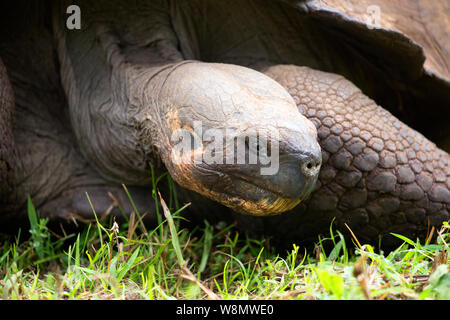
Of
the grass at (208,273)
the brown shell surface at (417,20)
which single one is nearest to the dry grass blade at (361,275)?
the grass at (208,273)

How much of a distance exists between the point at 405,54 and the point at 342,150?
597 mm

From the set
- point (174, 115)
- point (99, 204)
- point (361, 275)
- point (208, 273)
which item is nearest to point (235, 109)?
point (174, 115)

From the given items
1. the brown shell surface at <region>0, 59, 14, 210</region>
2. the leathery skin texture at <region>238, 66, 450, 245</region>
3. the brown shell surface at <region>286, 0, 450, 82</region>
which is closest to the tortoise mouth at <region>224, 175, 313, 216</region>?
the leathery skin texture at <region>238, 66, 450, 245</region>

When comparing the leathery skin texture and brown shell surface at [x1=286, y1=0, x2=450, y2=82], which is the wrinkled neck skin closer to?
the leathery skin texture

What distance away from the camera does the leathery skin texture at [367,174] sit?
6.96 feet

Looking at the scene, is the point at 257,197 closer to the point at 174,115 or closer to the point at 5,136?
the point at 174,115

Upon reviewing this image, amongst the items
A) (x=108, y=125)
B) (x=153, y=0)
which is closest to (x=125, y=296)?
(x=108, y=125)

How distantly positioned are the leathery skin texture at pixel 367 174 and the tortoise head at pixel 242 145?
37 cm

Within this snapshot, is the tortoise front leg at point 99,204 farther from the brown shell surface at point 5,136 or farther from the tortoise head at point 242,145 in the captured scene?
the tortoise head at point 242,145

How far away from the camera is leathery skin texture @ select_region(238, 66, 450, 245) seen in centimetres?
212

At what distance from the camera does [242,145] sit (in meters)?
1.63

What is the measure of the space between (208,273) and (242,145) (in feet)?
2.37
